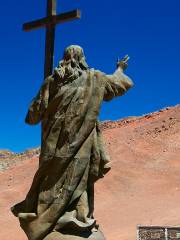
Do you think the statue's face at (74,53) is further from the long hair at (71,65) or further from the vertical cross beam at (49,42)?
the vertical cross beam at (49,42)

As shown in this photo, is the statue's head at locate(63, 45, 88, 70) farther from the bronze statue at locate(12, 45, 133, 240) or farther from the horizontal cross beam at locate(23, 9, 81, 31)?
the horizontal cross beam at locate(23, 9, 81, 31)

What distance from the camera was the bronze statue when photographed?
5391 mm

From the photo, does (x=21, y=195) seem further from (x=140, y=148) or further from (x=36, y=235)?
(x=36, y=235)

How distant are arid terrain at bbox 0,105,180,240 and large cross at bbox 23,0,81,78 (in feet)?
52.1

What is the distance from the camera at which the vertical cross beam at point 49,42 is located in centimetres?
623

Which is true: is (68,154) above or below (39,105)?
below

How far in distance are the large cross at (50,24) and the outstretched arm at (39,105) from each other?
0.40m

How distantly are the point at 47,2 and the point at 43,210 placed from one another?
100 inches

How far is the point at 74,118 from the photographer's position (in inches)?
218

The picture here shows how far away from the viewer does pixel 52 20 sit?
6492 mm

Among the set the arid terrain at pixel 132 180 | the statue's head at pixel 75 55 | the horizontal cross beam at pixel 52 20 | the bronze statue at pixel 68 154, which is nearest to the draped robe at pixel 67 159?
the bronze statue at pixel 68 154

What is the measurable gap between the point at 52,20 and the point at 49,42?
0.29 metres

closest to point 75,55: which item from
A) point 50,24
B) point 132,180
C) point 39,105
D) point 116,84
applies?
point 116,84

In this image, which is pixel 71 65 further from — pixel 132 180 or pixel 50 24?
pixel 132 180
